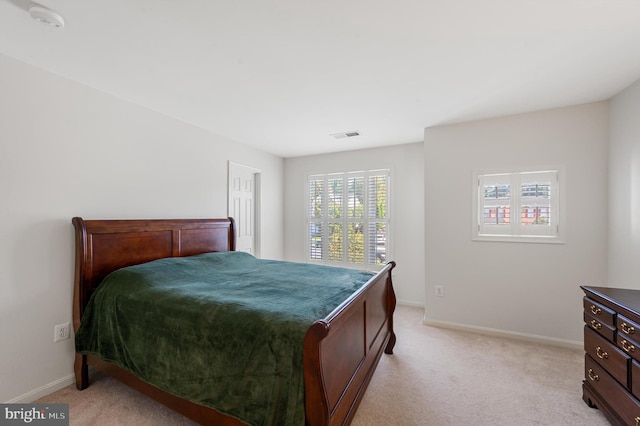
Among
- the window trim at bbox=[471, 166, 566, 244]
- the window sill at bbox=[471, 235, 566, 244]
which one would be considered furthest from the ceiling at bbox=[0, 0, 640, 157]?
the window sill at bbox=[471, 235, 566, 244]

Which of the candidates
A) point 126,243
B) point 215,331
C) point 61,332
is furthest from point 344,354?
point 61,332

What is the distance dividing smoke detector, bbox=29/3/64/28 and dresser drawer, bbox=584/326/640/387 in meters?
3.68

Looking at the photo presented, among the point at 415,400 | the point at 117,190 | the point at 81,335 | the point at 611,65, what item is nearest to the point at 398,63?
the point at 611,65

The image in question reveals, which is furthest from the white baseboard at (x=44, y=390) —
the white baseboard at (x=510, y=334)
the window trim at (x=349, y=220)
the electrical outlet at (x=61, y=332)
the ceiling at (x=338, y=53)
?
the white baseboard at (x=510, y=334)

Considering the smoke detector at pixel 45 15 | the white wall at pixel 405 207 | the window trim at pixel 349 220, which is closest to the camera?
the smoke detector at pixel 45 15

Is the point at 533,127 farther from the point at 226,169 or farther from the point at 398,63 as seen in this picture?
the point at 226,169

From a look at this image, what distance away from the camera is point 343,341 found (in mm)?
1568

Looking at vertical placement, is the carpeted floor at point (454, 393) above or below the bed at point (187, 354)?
below

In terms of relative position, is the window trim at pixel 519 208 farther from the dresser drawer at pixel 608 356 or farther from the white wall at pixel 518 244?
the dresser drawer at pixel 608 356

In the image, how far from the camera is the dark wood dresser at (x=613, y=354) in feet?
4.91

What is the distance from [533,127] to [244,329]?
3.42 metres

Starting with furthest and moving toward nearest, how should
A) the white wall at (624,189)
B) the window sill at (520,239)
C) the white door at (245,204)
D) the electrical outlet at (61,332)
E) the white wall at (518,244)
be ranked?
the white door at (245,204) < the window sill at (520,239) < the white wall at (518,244) < the white wall at (624,189) < the electrical outlet at (61,332)
